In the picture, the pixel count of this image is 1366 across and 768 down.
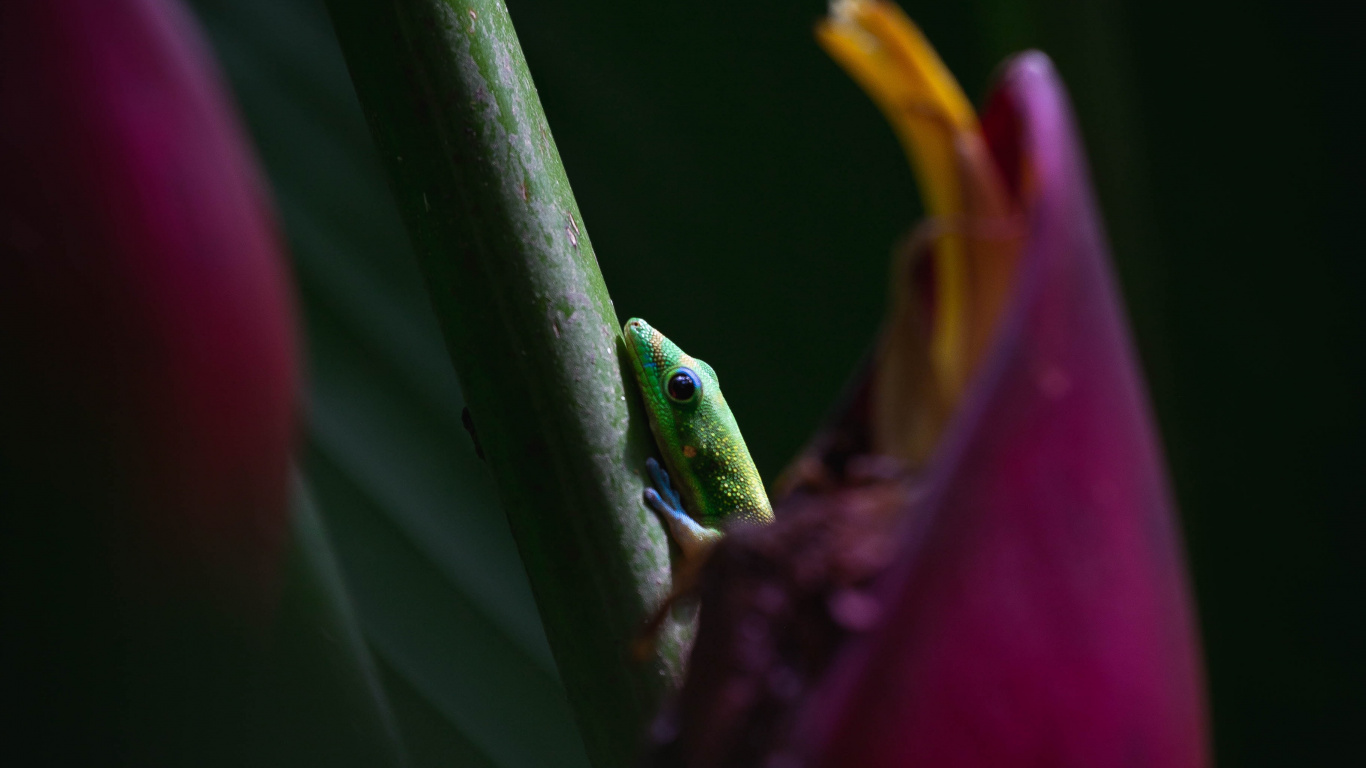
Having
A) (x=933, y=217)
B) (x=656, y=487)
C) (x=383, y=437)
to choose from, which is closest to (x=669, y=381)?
(x=383, y=437)

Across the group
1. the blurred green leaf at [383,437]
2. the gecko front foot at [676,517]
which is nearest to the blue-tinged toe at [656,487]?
the gecko front foot at [676,517]

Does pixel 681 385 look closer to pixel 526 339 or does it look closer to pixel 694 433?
pixel 694 433

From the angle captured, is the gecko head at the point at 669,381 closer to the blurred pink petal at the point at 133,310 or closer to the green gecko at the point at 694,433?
the green gecko at the point at 694,433

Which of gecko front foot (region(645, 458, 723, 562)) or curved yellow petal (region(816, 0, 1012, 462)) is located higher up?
curved yellow petal (region(816, 0, 1012, 462))

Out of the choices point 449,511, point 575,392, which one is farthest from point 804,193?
point 449,511

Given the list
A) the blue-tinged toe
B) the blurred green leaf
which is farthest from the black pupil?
the blue-tinged toe

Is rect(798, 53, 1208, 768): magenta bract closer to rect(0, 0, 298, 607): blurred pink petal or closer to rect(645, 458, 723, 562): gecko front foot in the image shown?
rect(645, 458, 723, 562): gecko front foot

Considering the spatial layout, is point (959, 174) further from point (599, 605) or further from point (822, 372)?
point (822, 372)
